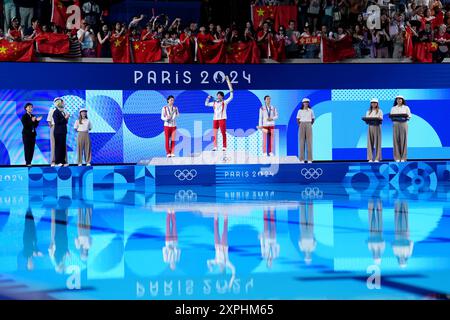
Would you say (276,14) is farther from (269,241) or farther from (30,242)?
(30,242)

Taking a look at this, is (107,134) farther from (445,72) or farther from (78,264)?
(78,264)

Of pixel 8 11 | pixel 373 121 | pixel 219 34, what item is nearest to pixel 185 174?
pixel 219 34

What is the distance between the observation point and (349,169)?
55.7ft

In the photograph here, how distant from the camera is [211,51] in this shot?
18438 millimetres

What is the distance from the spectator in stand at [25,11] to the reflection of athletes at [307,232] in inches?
372

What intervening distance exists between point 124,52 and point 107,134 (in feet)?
7.42

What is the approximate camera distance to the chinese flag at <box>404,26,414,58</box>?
18905mm

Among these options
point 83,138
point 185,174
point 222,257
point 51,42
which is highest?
point 51,42

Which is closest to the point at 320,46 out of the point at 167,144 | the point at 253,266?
the point at 167,144

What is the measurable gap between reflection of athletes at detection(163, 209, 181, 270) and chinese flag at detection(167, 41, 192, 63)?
863 centimetres

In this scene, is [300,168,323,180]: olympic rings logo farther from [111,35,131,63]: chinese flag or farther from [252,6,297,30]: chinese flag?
[111,35,131,63]: chinese flag

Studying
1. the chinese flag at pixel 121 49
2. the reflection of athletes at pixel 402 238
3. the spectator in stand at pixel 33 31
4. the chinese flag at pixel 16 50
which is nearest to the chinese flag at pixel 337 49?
the chinese flag at pixel 121 49

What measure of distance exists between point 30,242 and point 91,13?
1154 cm

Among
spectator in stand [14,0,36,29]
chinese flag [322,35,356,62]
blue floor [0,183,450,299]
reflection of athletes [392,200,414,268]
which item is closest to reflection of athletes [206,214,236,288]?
blue floor [0,183,450,299]
